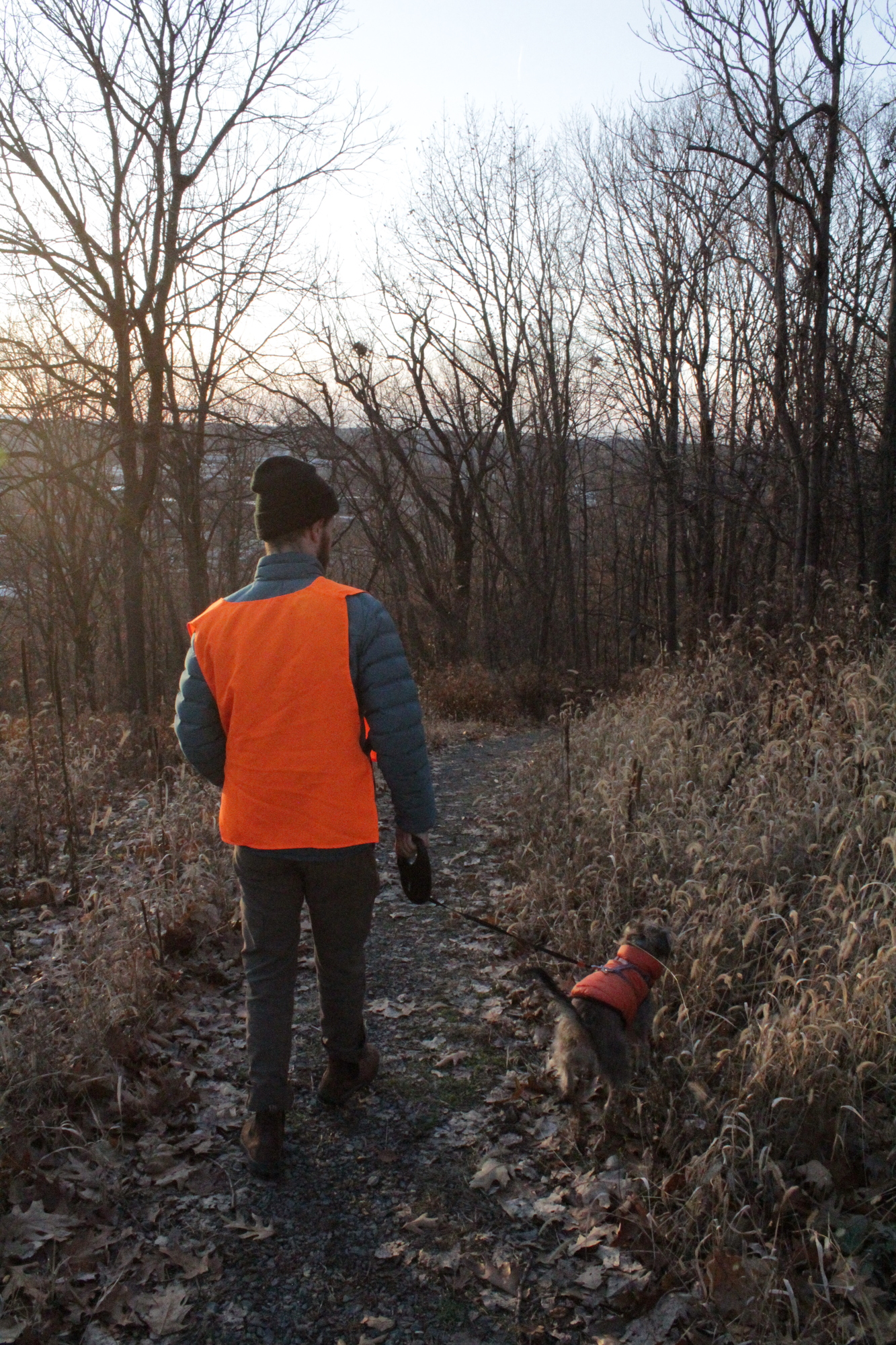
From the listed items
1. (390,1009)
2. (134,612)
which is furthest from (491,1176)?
(134,612)

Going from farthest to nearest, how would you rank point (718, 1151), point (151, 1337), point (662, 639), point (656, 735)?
point (662, 639) → point (656, 735) → point (718, 1151) → point (151, 1337)

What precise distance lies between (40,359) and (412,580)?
466 inches

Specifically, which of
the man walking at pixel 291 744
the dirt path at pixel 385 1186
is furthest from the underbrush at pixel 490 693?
the man walking at pixel 291 744

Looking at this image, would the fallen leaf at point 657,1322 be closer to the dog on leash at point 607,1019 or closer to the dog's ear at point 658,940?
the dog on leash at point 607,1019

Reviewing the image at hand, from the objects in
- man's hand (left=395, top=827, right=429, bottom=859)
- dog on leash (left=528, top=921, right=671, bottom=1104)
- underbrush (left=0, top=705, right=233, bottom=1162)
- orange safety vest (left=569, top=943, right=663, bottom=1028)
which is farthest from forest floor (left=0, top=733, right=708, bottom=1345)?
man's hand (left=395, top=827, right=429, bottom=859)

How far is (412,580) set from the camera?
875 inches

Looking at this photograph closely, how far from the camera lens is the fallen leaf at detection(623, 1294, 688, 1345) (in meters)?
2.34

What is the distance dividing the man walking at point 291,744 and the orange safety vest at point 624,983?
83 cm

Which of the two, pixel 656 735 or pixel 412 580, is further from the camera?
pixel 412 580

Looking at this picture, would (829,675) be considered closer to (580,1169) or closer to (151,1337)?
(580,1169)

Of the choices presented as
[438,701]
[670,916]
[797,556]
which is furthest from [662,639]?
[670,916]

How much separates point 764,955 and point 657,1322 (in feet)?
5.39

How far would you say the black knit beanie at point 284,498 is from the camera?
115 inches

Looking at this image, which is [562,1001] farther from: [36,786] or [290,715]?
[36,786]
